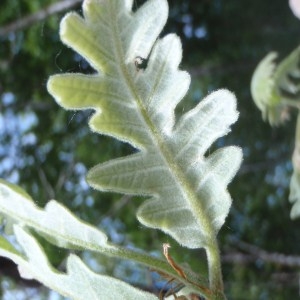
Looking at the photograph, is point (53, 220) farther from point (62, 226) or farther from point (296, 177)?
point (296, 177)

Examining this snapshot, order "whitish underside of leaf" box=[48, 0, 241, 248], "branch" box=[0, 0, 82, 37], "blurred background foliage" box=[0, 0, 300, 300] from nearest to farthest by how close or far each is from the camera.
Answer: "whitish underside of leaf" box=[48, 0, 241, 248] → "branch" box=[0, 0, 82, 37] → "blurred background foliage" box=[0, 0, 300, 300]

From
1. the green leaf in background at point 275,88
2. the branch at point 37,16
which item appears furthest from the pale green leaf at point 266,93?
the branch at point 37,16

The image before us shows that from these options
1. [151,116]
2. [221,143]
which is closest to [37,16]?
[221,143]

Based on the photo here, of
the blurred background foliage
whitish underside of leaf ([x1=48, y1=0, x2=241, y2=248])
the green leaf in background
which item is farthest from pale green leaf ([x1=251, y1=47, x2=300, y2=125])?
the blurred background foliage

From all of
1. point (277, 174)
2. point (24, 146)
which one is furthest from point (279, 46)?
point (24, 146)

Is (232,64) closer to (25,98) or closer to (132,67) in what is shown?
(25,98)

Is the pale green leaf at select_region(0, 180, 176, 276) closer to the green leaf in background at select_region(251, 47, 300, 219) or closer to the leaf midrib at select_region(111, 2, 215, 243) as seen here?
the leaf midrib at select_region(111, 2, 215, 243)

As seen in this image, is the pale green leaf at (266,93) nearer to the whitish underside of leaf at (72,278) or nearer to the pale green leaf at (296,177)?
the pale green leaf at (296,177)
